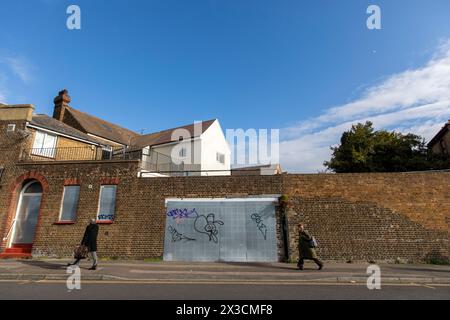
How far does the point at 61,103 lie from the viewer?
91.9ft

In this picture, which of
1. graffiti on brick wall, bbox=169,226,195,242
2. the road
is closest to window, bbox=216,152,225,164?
graffiti on brick wall, bbox=169,226,195,242

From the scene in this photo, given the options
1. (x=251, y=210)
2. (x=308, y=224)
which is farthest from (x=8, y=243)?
(x=308, y=224)

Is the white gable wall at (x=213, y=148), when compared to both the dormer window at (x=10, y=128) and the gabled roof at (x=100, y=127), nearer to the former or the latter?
the gabled roof at (x=100, y=127)

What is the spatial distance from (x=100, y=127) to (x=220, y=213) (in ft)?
65.9

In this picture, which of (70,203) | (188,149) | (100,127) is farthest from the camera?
(100,127)

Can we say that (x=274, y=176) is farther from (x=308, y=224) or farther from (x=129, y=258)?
(x=129, y=258)

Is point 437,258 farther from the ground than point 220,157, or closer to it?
closer to it

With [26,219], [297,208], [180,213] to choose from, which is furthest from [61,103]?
[297,208]

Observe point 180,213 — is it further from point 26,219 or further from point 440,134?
point 440,134

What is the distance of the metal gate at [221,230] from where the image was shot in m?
13.2

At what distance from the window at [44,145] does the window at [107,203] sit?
18.2 feet

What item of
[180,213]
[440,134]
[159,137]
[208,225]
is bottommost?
[208,225]

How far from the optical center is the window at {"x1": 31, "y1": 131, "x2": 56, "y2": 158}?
55.9ft

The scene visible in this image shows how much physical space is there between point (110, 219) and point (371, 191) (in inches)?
497
